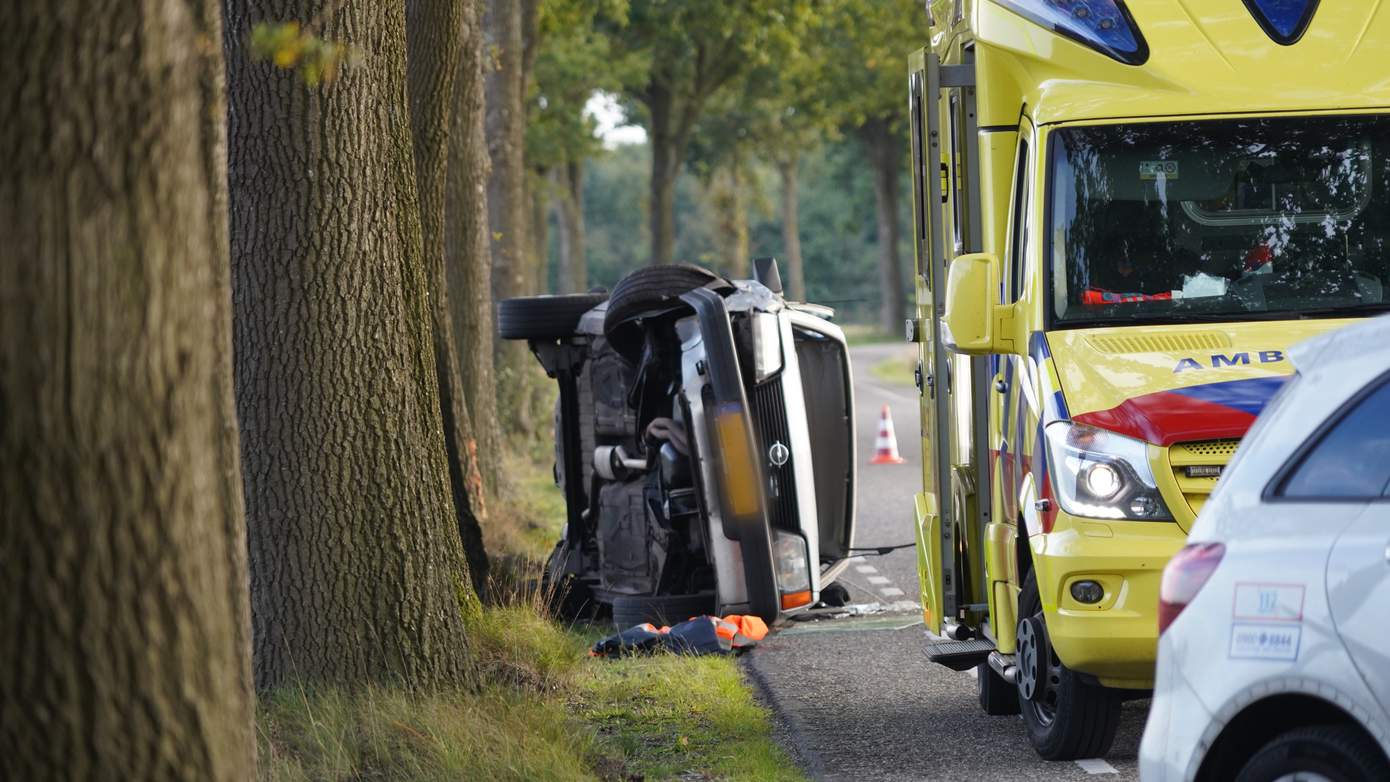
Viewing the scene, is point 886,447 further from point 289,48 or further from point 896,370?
point 896,370

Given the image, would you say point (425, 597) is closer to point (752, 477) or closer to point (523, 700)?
point (523, 700)

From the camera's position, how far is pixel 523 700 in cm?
783

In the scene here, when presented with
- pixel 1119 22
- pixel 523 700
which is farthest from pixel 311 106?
pixel 1119 22

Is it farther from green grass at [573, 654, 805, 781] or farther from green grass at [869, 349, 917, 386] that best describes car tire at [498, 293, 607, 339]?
green grass at [869, 349, 917, 386]

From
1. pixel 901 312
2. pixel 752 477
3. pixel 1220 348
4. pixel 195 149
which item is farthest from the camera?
pixel 901 312

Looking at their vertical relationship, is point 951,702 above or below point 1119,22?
below

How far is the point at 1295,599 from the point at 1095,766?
9.49ft

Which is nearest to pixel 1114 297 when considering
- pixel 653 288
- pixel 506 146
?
pixel 653 288

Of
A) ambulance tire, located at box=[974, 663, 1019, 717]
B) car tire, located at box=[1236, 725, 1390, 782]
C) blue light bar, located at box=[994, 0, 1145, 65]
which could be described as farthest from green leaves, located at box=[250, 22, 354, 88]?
ambulance tire, located at box=[974, 663, 1019, 717]

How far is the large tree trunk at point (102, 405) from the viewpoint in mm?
3471

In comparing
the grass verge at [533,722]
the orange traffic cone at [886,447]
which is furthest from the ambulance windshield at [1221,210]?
the orange traffic cone at [886,447]

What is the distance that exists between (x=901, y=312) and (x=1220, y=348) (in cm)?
5414

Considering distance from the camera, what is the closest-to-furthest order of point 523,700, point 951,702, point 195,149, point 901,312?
point 195,149, point 523,700, point 951,702, point 901,312

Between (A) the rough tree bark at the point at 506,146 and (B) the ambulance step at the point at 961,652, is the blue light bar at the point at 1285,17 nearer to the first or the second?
(B) the ambulance step at the point at 961,652
